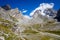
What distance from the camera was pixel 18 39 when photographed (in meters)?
128

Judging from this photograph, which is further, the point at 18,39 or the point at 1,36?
the point at 18,39

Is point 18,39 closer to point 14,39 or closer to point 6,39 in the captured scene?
point 14,39

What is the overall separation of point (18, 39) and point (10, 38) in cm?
1107

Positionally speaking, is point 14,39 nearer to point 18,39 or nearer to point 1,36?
point 18,39

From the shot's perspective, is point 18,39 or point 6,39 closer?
point 6,39

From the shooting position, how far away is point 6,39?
112375mm

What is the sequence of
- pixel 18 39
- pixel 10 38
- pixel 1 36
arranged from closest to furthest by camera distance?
pixel 1 36 → pixel 10 38 → pixel 18 39

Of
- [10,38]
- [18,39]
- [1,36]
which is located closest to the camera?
[1,36]

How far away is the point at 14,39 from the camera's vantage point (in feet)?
400

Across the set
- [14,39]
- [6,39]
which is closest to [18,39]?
[14,39]

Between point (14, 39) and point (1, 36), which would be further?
point (14, 39)

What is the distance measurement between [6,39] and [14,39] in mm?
10747

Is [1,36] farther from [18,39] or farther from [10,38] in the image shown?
[18,39]

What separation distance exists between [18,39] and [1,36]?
2211 centimetres
